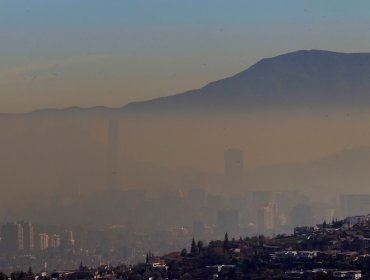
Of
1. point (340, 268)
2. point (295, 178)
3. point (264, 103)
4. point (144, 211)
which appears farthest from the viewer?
point (264, 103)

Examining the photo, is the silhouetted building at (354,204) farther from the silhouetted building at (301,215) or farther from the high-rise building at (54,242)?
the high-rise building at (54,242)

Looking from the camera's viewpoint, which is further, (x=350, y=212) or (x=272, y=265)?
(x=350, y=212)

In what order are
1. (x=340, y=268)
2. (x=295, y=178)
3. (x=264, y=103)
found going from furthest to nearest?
1. (x=264, y=103)
2. (x=295, y=178)
3. (x=340, y=268)

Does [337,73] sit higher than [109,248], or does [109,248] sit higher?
[337,73]

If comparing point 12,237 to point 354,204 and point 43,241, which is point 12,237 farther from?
point 354,204

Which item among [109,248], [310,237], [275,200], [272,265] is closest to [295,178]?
[275,200]

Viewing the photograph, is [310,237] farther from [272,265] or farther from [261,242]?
[272,265]

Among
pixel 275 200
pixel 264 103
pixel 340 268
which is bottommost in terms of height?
pixel 340 268

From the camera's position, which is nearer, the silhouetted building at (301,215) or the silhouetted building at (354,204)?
the silhouetted building at (301,215)

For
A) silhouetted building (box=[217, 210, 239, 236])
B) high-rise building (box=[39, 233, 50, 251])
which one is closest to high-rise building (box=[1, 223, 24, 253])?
high-rise building (box=[39, 233, 50, 251])

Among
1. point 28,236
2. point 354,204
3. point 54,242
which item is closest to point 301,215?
point 354,204

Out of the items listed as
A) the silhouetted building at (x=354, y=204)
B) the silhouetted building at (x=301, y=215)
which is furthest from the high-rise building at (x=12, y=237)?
the silhouetted building at (x=354, y=204)
